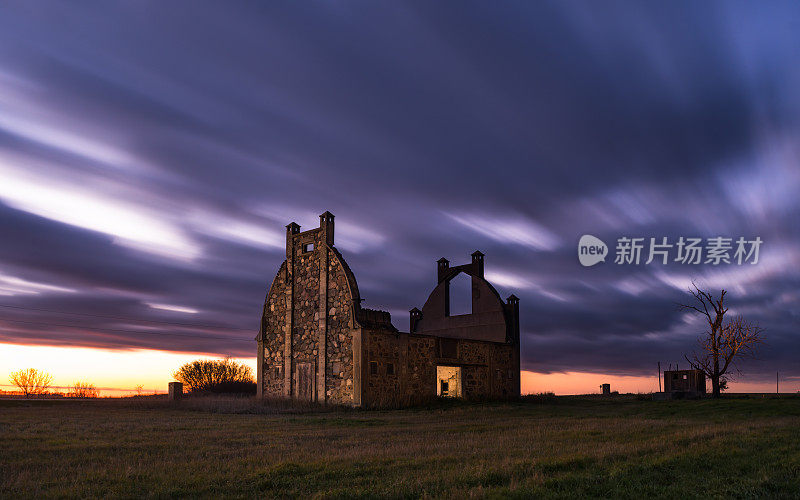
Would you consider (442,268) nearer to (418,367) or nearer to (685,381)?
(418,367)

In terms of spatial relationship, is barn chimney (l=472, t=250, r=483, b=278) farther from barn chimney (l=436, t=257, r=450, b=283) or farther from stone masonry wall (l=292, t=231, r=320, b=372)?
stone masonry wall (l=292, t=231, r=320, b=372)

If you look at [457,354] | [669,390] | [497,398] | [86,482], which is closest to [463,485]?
[86,482]

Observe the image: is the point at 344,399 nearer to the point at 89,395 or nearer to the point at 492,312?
the point at 492,312

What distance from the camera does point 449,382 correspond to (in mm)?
39594

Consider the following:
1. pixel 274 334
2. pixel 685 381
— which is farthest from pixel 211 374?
pixel 685 381

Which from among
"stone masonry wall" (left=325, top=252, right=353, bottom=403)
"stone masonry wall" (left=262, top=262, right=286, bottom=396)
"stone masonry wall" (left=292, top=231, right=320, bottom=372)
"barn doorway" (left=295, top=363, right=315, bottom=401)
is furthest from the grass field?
"stone masonry wall" (left=262, top=262, right=286, bottom=396)

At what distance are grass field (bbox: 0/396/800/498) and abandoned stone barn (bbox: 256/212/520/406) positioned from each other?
12790 millimetres

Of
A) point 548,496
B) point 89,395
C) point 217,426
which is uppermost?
point 548,496

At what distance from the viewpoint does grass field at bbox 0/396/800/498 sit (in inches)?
336

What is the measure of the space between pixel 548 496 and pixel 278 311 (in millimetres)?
29374

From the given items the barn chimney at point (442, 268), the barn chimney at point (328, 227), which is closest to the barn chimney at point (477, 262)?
the barn chimney at point (442, 268)

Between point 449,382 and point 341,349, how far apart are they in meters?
10.9

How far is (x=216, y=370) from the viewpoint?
4775cm

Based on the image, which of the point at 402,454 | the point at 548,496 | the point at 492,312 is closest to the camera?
the point at 548,496
